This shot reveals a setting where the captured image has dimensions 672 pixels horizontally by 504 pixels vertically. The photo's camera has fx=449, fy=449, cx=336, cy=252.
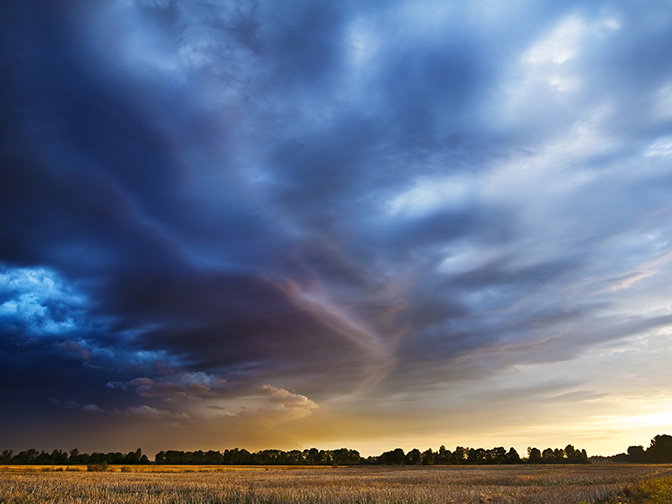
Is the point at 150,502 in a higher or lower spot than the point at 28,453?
lower

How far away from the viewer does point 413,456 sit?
200 m

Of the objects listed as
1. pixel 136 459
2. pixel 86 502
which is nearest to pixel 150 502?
pixel 86 502

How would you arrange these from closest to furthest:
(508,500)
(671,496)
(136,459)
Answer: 1. (671,496)
2. (508,500)
3. (136,459)

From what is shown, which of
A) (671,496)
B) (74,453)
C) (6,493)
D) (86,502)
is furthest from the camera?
(74,453)

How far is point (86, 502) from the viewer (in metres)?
29.5

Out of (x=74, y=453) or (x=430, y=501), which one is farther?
(x=74, y=453)

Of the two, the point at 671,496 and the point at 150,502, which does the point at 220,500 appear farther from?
the point at 671,496

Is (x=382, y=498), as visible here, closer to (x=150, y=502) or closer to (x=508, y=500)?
(x=508, y=500)

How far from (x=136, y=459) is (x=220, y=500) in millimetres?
166939

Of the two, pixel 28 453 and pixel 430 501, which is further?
pixel 28 453

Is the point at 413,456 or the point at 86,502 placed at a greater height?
the point at 413,456

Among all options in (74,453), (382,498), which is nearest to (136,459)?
(74,453)

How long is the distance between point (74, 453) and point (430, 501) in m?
203

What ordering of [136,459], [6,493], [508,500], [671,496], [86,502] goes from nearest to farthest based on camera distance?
[671,496] → [86,502] → [508,500] → [6,493] → [136,459]
